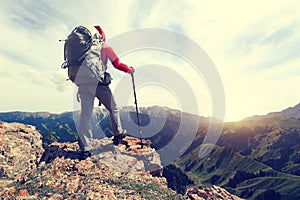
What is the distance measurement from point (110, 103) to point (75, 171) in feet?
19.4

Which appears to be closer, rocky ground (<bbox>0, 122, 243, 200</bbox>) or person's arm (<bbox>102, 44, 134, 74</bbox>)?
rocky ground (<bbox>0, 122, 243, 200</bbox>)

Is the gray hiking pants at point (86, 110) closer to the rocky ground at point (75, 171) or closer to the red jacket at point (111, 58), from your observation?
the rocky ground at point (75, 171)

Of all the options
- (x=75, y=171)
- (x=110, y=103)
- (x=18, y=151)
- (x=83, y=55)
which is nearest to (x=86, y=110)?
(x=110, y=103)

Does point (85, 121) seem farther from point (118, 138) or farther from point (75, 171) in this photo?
point (118, 138)

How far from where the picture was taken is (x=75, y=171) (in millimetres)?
18469

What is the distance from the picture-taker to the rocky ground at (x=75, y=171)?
652 inches

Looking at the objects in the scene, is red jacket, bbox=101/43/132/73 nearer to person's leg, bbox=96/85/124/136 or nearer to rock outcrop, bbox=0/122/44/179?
person's leg, bbox=96/85/124/136

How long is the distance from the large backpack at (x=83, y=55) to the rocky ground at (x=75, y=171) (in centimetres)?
642

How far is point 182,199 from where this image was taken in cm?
1908

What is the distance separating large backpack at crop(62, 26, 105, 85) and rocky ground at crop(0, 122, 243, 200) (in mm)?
6417

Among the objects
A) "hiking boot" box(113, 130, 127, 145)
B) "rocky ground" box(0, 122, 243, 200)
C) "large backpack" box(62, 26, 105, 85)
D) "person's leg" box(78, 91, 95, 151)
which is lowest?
"rocky ground" box(0, 122, 243, 200)

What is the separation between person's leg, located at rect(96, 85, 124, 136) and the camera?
66.2ft

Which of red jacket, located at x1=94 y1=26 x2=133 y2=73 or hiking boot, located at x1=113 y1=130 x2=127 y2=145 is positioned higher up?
red jacket, located at x1=94 y1=26 x2=133 y2=73

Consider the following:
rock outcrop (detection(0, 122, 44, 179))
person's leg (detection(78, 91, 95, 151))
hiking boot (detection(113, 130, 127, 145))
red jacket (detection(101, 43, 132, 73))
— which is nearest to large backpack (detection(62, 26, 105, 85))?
red jacket (detection(101, 43, 132, 73))
